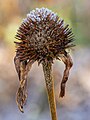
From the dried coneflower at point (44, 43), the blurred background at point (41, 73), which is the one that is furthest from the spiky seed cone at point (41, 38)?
the blurred background at point (41, 73)

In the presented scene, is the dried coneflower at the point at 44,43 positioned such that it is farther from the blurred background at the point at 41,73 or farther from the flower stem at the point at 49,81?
the blurred background at the point at 41,73

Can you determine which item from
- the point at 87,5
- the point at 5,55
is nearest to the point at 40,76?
the point at 5,55

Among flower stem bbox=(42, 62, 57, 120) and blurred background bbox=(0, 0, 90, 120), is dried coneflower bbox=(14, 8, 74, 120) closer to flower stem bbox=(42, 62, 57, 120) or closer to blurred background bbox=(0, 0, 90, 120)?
flower stem bbox=(42, 62, 57, 120)

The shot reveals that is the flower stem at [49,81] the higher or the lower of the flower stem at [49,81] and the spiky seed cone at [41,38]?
the lower

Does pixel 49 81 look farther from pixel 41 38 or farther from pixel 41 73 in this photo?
pixel 41 73

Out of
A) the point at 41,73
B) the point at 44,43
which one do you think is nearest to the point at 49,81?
the point at 44,43

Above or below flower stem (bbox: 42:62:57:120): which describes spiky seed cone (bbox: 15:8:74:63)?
above

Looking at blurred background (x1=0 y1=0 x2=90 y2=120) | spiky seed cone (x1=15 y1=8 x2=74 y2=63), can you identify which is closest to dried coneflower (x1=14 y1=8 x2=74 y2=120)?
spiky seed cone (x1=15 y1=8 x2=74 y2=63)
